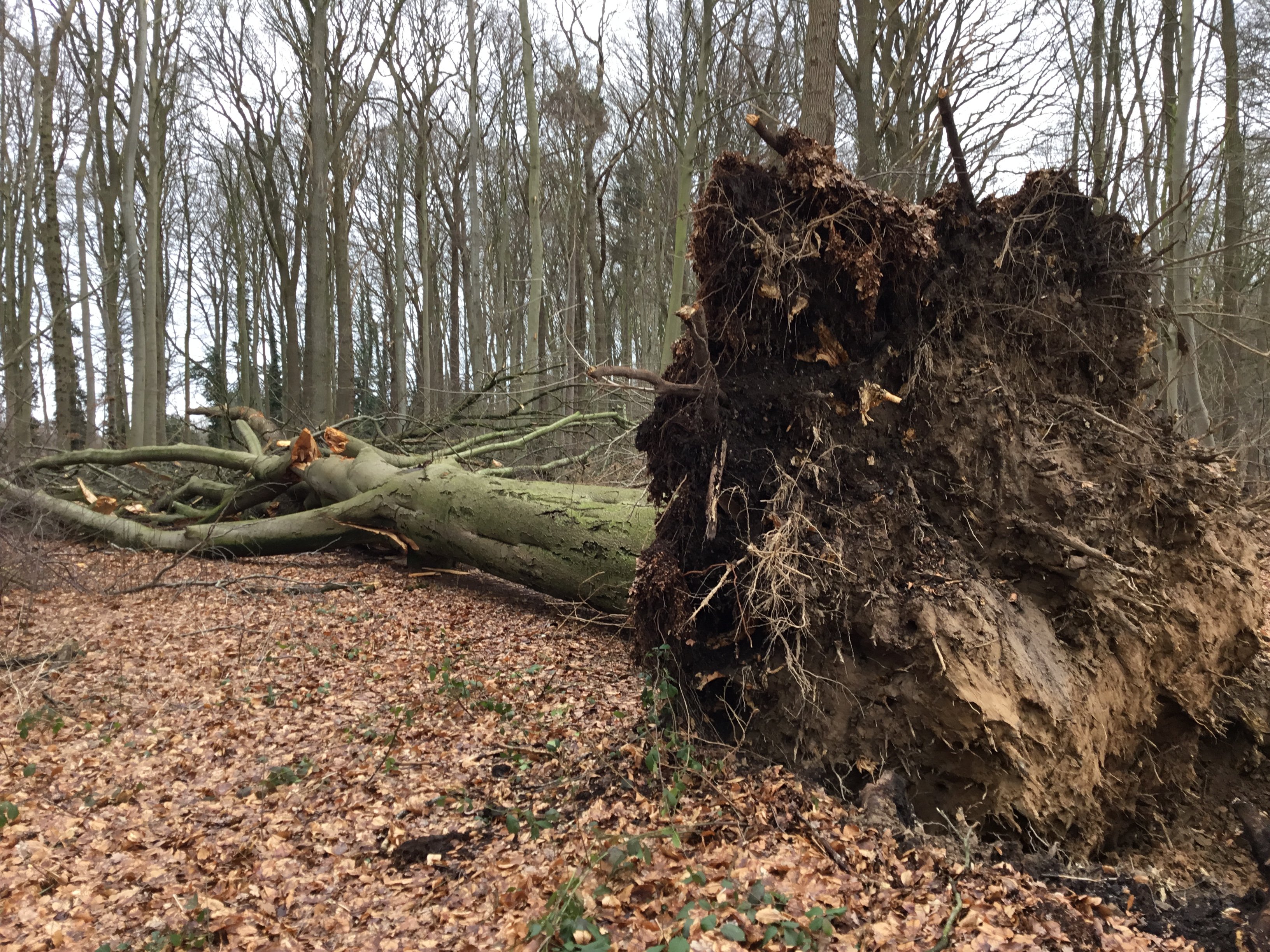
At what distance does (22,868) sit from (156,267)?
15.1 meters

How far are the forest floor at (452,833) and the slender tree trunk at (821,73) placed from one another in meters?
5.89

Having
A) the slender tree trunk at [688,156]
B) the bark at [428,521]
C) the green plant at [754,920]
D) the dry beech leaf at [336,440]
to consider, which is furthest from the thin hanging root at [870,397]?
the slender tree trunk at [688,156]

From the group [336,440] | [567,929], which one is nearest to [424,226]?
[336,440]

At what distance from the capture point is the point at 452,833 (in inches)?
140

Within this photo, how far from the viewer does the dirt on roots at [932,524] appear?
11.5 ft

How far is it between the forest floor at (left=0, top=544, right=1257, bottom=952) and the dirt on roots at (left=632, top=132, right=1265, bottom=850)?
39 cm

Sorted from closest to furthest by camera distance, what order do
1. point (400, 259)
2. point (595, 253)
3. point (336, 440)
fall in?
point (336, 440) < point (595, 253) < point (400, 259)

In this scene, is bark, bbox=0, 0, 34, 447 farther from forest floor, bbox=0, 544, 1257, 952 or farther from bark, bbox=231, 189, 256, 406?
forest floor, bbox=0, 544, 1257, 952

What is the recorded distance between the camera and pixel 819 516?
3701mm

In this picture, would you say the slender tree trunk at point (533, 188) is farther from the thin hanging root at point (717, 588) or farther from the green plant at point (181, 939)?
the green plant at point (181, 939)

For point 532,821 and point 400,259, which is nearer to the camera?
point 532,821

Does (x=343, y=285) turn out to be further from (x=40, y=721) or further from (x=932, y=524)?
(x=932, y=524)

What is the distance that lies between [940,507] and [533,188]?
13.5 meters

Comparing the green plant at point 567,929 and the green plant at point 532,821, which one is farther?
the green plant at point 532,821
